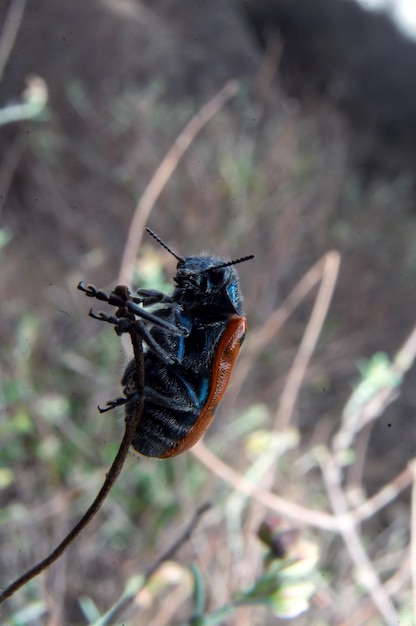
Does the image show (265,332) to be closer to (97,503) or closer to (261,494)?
(261,494)

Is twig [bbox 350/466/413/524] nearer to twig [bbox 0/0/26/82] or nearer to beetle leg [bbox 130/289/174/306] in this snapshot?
beetle leg [bbox 130/289/174/306]

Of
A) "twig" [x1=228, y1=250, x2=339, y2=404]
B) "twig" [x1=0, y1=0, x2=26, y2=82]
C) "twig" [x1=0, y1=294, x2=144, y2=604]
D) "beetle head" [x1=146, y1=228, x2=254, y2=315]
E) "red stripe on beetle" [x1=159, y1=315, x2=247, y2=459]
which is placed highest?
"twig" [x1=0, y1=0, x2=26, y2=82]

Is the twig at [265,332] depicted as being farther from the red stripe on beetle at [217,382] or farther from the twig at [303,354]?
the red stripe on beetle at [217,382]

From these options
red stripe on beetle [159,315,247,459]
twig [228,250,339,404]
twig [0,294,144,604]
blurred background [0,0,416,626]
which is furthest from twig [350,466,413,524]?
twig [0,294,144,604]

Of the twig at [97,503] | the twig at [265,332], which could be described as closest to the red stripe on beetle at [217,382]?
the twig at [97,503]

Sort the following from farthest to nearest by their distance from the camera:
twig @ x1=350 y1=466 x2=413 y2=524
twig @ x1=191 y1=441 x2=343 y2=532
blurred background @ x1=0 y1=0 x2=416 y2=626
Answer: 1. blurred background @ x1=0 y1=0 x2=416 y2=626
2. twig @ x1=350 y1=466 x2=413 y2=524
3. twig @ x1=191 y1=441 x2=343 y2=532
